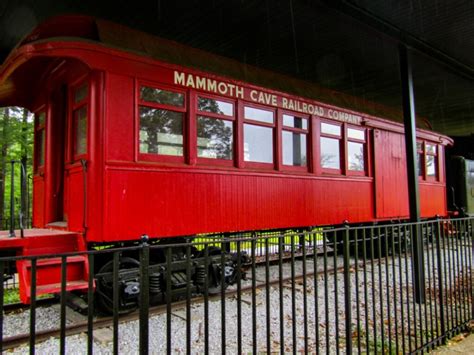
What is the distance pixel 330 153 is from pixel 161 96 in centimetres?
367

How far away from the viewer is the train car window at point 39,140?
616cm

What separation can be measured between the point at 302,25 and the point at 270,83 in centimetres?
143

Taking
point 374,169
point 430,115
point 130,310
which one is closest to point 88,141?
point 130,310

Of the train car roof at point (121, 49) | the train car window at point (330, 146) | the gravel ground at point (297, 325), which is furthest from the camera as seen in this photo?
the train car window at point (330, 146)

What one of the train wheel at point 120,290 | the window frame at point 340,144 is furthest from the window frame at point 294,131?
the train wheel at point 120,290

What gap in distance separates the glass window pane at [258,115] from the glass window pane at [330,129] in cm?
139

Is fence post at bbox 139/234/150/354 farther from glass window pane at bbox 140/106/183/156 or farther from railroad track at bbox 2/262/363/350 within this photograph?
glass window pane at bbox 140/106/183/156

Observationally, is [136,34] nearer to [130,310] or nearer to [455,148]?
[130,310]

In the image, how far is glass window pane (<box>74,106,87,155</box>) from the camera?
16.3ft

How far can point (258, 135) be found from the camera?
6.05m

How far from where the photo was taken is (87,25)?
15.5 ft

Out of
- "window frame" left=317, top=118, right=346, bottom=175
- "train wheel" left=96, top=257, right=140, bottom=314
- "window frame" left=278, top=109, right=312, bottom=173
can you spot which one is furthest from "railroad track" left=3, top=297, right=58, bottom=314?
"window frame" left=317, top=118, right=346, bottom=175

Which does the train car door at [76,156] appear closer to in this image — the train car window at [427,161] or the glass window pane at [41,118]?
the glass window pane at [41,118]

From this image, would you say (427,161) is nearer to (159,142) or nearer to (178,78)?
(178,78)
